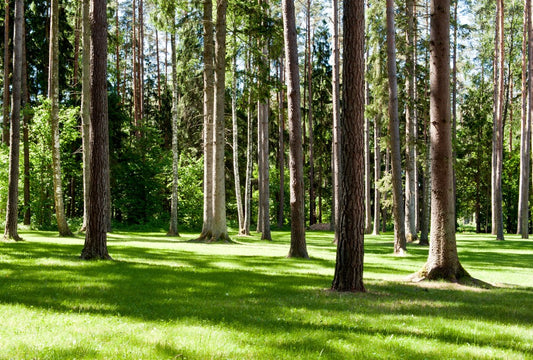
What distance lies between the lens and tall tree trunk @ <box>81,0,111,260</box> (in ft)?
35.0

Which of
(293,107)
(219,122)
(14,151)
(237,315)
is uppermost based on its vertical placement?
(219,122)

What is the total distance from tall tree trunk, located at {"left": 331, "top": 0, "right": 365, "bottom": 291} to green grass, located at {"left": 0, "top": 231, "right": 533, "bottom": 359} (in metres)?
0.56

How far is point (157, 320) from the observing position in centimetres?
541

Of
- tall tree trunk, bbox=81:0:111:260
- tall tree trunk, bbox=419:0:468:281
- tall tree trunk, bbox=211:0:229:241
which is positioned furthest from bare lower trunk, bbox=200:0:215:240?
tall tree trunk, bbox=419:0:468:281

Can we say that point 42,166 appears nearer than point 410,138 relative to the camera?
No

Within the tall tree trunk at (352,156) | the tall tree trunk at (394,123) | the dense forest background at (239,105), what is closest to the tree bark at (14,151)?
the dense forest background at (239,105)

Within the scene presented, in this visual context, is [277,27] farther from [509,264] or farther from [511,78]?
[511,78]

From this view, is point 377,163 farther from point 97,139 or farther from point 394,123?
point 97,139

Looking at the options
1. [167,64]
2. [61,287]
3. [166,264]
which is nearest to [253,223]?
[167,64]

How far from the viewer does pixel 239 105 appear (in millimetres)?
20734

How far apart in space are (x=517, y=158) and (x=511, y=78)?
7.33 meters

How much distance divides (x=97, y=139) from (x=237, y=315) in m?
6.38

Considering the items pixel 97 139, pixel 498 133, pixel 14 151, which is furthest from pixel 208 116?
pixel 498 133

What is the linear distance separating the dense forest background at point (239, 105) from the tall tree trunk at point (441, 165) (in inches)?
310
